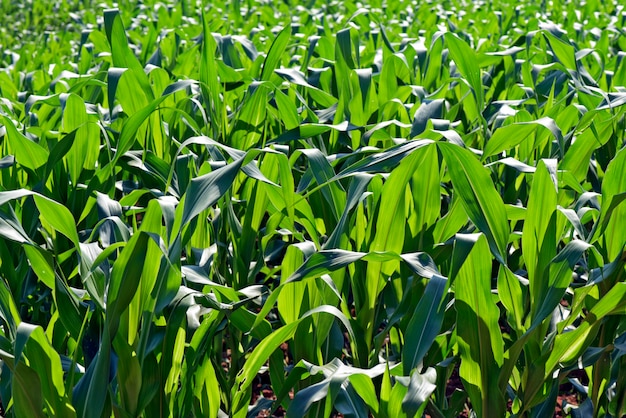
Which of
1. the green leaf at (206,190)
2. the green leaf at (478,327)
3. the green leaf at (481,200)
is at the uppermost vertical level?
the green leaf at (206,190)

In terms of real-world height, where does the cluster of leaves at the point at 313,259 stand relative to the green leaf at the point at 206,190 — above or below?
below

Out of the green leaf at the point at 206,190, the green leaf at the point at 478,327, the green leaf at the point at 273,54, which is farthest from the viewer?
the green leaf at the point at 273,54

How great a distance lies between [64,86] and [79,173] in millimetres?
1013

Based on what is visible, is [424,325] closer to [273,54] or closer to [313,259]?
[313,259]

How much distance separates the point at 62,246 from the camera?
6.94ft

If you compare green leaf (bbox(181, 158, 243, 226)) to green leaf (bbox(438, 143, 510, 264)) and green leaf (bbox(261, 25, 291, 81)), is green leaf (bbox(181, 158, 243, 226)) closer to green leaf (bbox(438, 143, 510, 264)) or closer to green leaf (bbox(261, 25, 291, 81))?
green leaf (bbox(438, 143, 510, 264))

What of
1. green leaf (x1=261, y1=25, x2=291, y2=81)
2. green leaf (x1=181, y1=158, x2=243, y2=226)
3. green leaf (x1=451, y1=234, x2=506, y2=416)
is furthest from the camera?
green leaf (x1=261, y1=25, x2=291, y2=81)

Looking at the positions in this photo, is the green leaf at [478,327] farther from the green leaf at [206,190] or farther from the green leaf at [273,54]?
the green leaf at [273,54]

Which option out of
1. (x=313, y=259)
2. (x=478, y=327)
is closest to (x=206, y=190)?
(x=313, y=259)

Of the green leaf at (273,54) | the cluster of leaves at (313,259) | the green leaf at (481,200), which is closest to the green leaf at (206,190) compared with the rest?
the cluster of leaves at (313,259)

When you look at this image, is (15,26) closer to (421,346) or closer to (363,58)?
(363,58)

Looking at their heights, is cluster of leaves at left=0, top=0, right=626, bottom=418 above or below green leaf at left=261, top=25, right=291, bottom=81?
below

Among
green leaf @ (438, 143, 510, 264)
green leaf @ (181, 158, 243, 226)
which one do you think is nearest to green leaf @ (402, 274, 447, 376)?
green leaf @ (438, 143, 510, 264)

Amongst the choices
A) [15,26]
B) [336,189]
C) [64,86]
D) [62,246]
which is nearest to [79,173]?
[62,246]
